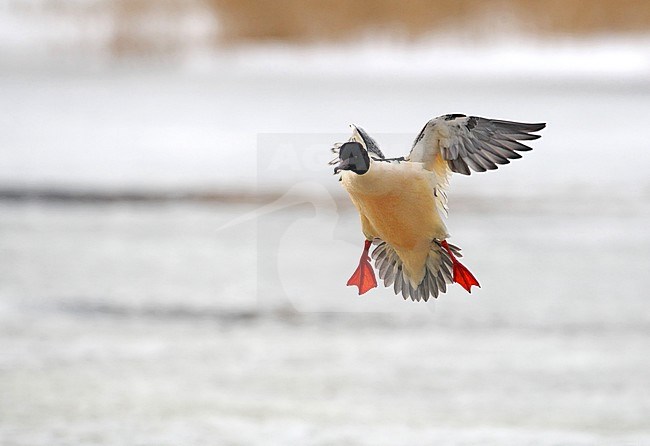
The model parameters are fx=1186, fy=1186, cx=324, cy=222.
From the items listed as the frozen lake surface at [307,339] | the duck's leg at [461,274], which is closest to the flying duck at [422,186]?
the duck's leg at [461,274]

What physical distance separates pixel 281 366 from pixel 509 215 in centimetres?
341

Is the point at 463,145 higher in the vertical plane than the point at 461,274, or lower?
higher

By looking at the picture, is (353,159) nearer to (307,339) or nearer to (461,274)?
(461,274)

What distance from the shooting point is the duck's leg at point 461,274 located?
5.19ft

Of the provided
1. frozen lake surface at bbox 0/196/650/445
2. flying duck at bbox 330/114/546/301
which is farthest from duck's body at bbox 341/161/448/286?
frozen lake surface at bbox 0/196/650/445

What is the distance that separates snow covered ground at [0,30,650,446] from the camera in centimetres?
450

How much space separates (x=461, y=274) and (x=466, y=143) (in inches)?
7.4

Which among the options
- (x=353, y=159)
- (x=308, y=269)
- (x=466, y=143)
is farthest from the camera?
(x=308, y=269)

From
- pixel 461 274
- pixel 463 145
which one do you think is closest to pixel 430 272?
pixel 461 274

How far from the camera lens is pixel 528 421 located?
4410mm

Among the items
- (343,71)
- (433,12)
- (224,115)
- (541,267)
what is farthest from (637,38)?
(541,267)

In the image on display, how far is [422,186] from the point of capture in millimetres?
1601

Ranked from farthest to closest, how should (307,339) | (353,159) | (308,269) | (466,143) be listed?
1. (308,269)
2. (307,339)
3. (466,143)
4. (353,159)

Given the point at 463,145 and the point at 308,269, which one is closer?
the point at 463,145
